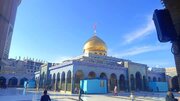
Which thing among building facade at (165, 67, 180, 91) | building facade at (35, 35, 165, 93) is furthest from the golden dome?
building facade at (165, 67, 180, 91)

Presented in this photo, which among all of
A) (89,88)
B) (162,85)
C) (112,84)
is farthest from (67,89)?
(162,85)

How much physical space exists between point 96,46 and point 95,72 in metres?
10.7

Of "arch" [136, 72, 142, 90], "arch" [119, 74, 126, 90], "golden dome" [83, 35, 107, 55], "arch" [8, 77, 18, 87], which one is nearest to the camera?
"arch" [119, 74, 126, 90]

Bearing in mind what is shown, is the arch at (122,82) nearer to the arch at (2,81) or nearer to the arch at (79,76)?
the arch at (79,76)

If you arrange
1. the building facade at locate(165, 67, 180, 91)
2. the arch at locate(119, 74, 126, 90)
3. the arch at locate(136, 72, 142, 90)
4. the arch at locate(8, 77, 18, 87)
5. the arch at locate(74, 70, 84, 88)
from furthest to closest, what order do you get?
the arch at locate(8, 77, 18, 87), the building facade at locate(165, 67, 180, 91), the arch at locate(136, 72, 142, 90), the arch at locate(119, 74, 126, 90), the arch at locate(74, 70, 84, 88)

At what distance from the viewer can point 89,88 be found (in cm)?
2294

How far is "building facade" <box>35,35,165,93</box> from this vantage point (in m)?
25.0

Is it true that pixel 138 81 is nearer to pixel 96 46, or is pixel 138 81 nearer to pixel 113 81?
pixel 113 81

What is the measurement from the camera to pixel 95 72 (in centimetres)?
2636

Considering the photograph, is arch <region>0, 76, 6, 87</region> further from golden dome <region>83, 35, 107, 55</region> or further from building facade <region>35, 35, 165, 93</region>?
golden dome <region>83, 35, 107, 55</region>

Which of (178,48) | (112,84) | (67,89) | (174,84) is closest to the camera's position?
(178,48)

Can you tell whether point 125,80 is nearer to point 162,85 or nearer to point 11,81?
point 162,85

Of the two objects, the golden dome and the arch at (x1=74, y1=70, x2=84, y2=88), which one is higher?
the golden dome

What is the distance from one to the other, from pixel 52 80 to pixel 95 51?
10.9 m
